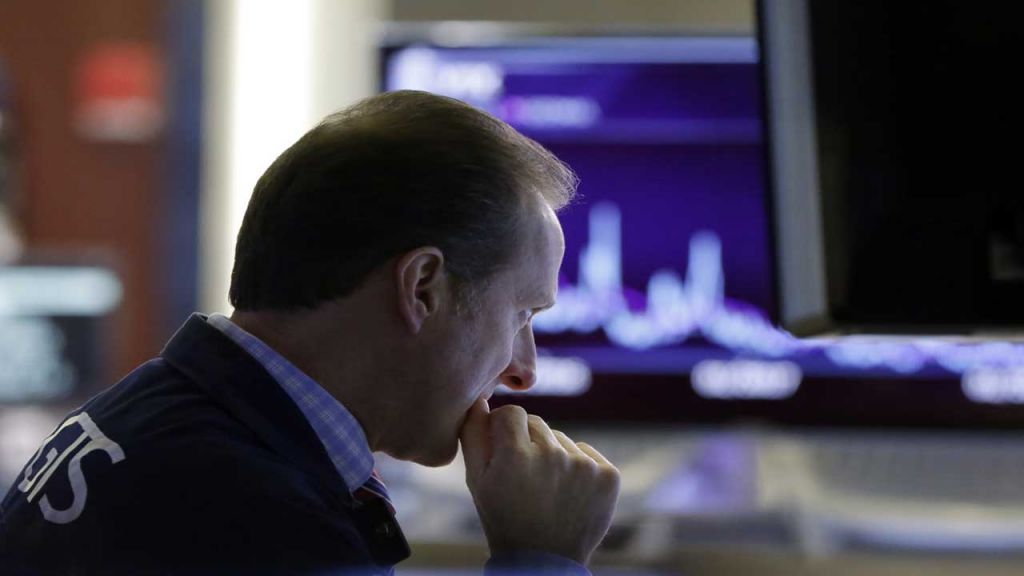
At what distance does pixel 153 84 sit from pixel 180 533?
104 inches

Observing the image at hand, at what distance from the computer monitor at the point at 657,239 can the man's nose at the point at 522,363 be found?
135 centimetres

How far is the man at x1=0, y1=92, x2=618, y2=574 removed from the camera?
0.78 m

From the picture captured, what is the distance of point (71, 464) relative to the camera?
0.84m

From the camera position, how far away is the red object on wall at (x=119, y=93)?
127 inches

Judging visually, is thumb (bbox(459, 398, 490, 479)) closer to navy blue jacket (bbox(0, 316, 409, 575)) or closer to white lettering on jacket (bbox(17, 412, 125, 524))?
navy blue jacket (bbox(0, 316, 409, 575))

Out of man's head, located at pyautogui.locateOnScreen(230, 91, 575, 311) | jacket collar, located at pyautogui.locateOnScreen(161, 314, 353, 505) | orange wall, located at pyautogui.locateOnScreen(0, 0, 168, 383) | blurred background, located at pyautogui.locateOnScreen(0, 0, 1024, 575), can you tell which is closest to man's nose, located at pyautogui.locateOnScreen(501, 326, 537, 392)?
man's head, located at pyautogui.locateOnScreen(230, 91, 575, 311)

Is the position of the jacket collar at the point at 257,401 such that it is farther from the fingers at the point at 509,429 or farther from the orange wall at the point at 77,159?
the orange wall at the point at 77,159

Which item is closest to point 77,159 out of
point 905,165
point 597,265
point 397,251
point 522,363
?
point 597,265

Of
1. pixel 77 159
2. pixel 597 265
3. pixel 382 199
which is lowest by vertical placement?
pixel 597 265

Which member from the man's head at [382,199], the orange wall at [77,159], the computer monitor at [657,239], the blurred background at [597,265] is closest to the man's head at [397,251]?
the man's head at [382,199]

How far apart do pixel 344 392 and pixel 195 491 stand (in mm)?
184

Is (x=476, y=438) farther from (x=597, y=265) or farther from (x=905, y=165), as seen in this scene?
(x=597, y=265)

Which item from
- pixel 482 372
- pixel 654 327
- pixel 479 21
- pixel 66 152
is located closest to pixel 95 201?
pixel 66 152

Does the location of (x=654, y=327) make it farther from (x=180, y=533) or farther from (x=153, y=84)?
(x=180, y=533)
